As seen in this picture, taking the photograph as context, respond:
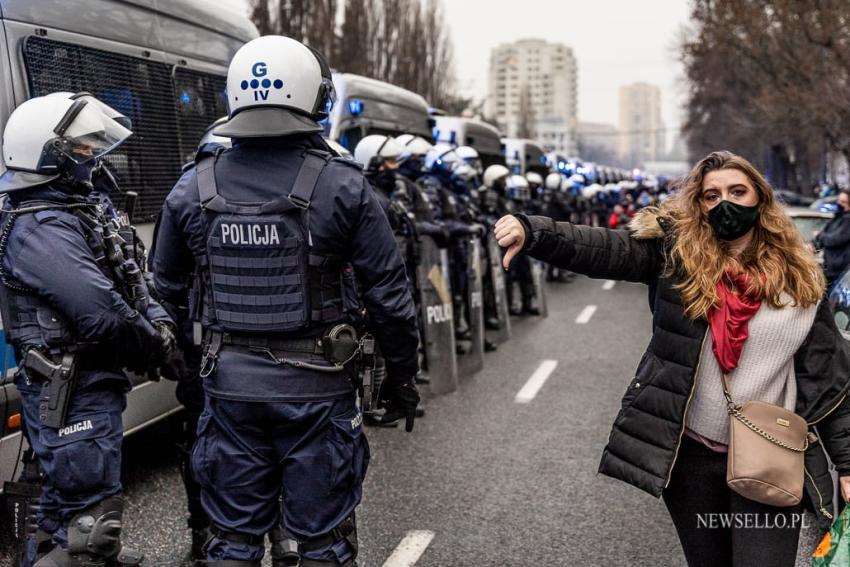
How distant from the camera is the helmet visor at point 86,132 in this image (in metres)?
3.53

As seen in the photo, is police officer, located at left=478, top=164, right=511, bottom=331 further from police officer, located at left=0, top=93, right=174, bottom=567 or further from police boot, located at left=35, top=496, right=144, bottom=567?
police boot, located at left=35, top=496, right=144, bottom=567

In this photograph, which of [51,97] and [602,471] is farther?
[51,97]

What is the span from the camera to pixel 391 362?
317cm

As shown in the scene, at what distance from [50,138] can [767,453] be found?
265cm

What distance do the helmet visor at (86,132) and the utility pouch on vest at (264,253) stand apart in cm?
84

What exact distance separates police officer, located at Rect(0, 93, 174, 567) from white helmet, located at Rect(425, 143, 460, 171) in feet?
21.1

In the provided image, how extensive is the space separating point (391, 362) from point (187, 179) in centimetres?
88

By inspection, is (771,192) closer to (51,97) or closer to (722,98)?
(51,97)

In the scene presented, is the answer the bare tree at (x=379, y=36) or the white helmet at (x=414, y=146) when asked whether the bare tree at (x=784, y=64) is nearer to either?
the bare tree at (x=379, y=36)

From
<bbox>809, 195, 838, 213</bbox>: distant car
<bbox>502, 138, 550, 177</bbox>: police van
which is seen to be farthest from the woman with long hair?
<bbox>502, 138, 550, 177</bbox>: police van

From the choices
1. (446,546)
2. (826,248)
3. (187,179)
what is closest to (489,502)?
(446,546)

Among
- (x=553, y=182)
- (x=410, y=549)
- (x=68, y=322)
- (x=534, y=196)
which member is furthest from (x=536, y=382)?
(x=553, y=182)

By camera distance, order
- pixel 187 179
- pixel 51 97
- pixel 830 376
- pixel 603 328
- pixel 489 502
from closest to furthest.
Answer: pixel 830 376 < pixel 187 179 < pixel 51 97 < pixel 489 502 < pixel 603 328

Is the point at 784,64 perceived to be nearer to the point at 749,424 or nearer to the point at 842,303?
the point at 842,303
